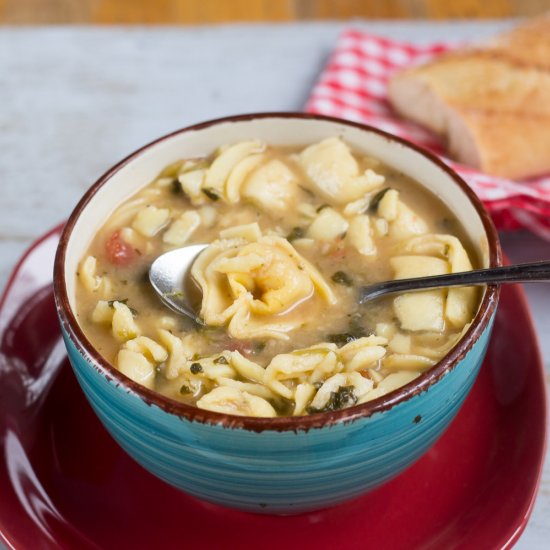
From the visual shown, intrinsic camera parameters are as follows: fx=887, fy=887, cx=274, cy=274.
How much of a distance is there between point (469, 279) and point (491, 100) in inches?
53.8

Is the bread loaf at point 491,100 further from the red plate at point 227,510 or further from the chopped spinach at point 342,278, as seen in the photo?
the chopped spinach at point 342,278

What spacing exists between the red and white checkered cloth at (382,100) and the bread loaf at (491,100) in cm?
Answer: 6

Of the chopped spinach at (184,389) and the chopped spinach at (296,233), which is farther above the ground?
the chopped spinach at (296,233)

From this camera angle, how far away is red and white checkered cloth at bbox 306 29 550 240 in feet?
8.18

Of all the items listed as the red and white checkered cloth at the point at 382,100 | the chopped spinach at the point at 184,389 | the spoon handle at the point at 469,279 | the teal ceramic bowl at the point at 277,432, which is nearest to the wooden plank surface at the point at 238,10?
the red and white checkered cloth at the point at 382,100

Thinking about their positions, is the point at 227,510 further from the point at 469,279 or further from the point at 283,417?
the point at 469,279

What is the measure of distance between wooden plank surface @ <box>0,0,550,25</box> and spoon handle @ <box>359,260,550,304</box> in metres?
2.46

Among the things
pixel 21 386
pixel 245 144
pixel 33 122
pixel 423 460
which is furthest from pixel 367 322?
pixel 33 122

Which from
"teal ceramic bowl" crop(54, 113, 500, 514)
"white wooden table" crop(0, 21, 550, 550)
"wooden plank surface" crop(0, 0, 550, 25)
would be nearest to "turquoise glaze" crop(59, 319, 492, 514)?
"teal ceramic bowl" crop(54, 113, 500, 514)

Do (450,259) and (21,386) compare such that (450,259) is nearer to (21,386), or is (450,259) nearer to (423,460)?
(423,460)

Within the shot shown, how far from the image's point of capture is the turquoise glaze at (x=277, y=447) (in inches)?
57.4

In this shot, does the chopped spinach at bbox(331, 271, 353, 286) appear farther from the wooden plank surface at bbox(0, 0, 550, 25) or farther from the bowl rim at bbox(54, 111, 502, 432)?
the wooden plank surface at bbox(0, 0, 550, 25)

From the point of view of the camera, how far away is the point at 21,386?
6.59 ft

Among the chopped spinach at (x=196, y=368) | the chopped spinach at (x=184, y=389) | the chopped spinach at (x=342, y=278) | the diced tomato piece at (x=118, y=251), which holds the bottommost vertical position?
the chopped spinach at (x=184, y=389)
